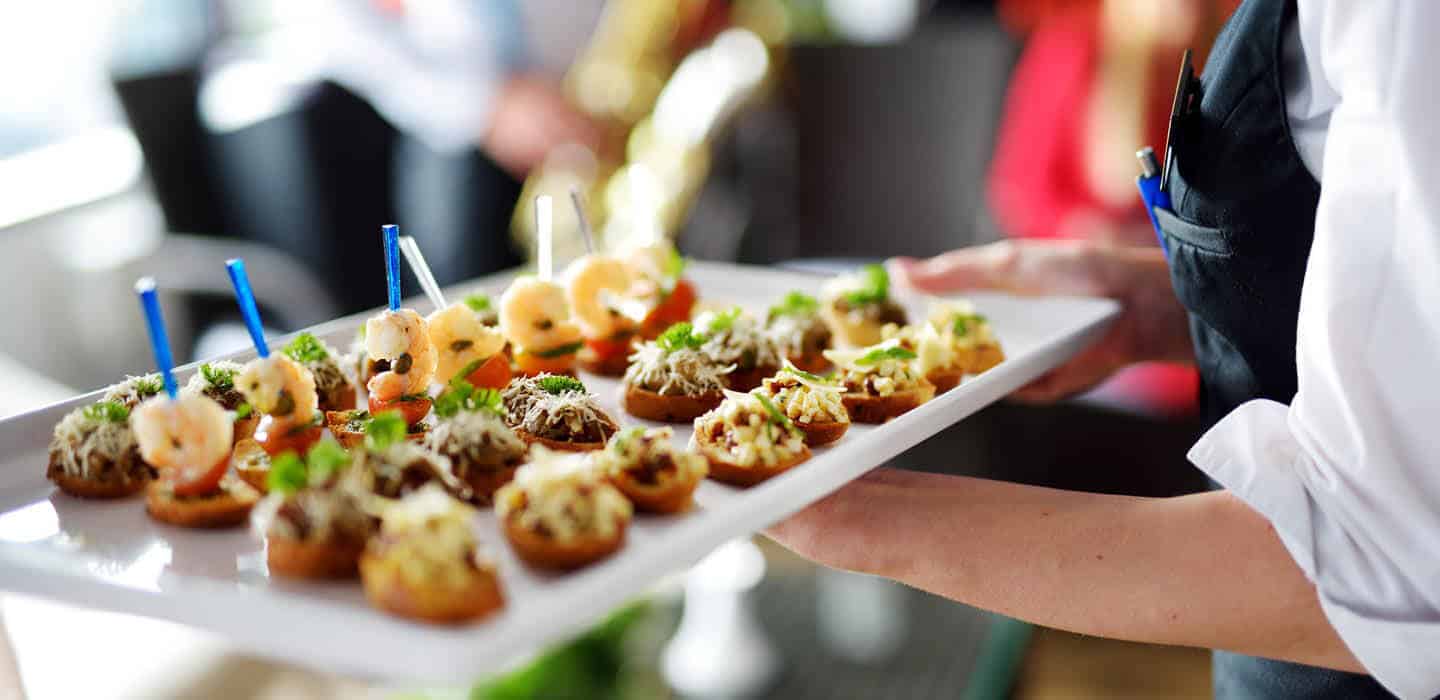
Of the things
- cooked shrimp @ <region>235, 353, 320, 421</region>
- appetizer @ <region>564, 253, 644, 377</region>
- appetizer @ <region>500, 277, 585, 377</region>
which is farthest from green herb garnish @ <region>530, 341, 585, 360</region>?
cooked shrimp @ <region>235, 353, 320, 421</region>

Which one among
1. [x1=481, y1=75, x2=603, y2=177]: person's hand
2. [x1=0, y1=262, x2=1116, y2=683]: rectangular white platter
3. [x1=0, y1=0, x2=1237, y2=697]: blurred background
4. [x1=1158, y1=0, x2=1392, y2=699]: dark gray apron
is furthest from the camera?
[x1=481, y1=75, x2=603, y2=177]: person's hand

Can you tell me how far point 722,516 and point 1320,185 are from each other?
85 centimetres

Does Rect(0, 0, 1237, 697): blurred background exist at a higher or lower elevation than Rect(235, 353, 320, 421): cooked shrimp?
lower

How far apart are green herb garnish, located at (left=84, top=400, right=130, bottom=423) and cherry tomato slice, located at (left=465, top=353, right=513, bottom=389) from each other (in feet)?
1.71

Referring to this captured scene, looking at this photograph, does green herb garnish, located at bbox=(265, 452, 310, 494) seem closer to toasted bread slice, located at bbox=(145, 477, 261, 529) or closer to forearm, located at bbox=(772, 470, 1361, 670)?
toasted bread slice, located at bbox=(145, 477, 261, 529)

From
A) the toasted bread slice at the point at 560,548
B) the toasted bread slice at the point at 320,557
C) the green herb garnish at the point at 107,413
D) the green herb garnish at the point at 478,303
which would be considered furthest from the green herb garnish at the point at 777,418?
the green herb garnish at the point at 107,413

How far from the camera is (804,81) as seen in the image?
573 centimetres

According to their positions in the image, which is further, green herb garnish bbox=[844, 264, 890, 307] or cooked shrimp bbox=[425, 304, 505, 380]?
green herb garnish bbox=[844, 264, 890, 307]

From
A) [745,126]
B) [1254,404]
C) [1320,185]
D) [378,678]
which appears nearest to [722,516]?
[378,678]

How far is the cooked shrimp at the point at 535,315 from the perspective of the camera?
2.18 metres

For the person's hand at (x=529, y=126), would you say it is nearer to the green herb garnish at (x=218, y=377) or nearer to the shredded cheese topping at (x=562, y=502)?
the green herb garnish at (x=218, y=377)

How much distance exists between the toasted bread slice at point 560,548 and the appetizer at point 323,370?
0.69 meters

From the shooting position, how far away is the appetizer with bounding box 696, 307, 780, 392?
2.16m

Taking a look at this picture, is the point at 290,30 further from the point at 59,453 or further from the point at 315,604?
the point at 315,604
